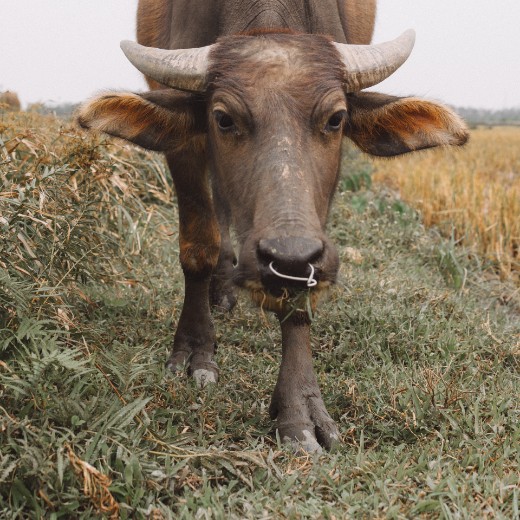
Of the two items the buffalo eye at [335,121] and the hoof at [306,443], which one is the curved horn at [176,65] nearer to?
the buffalo eye at [335,121]

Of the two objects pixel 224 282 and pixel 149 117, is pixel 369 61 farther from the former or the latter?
pixel 224 282

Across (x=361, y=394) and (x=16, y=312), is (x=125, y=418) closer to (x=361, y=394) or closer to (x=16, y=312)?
(x=16, y=312)

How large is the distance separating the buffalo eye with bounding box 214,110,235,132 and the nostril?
62 centimetres

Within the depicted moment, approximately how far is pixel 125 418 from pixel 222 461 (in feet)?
1.14

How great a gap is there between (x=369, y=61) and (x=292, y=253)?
1046 mm

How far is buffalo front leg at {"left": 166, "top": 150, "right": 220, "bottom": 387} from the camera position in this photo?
3.46 metres

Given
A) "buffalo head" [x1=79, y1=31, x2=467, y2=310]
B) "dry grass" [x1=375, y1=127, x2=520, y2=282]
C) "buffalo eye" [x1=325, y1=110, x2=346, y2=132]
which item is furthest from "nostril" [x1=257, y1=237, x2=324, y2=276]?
"dry grass" [x1=375, y1=127, x2=520, y2=282]

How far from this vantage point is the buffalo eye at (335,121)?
267 centimetres

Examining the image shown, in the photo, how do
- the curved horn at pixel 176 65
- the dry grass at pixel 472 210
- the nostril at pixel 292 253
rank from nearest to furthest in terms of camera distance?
the nostril at pixel 292 253 → the curved horn at pixel 176 65 → the dry grass at pixel 472 210

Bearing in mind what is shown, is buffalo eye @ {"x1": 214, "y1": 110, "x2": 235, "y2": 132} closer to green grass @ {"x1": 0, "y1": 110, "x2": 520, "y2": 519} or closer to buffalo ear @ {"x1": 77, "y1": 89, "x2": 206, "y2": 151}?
buffalo ear @ {"x1": 77, "y1": 89, "x2": 206, "y2": 151}

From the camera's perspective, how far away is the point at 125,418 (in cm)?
224

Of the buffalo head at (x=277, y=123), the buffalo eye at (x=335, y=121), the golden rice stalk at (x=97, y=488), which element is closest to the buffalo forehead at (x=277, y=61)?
the buffalo head at (x=277, y=123)

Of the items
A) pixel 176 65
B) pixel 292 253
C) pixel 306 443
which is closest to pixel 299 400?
pixel 306 443

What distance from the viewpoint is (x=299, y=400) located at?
276 cm
